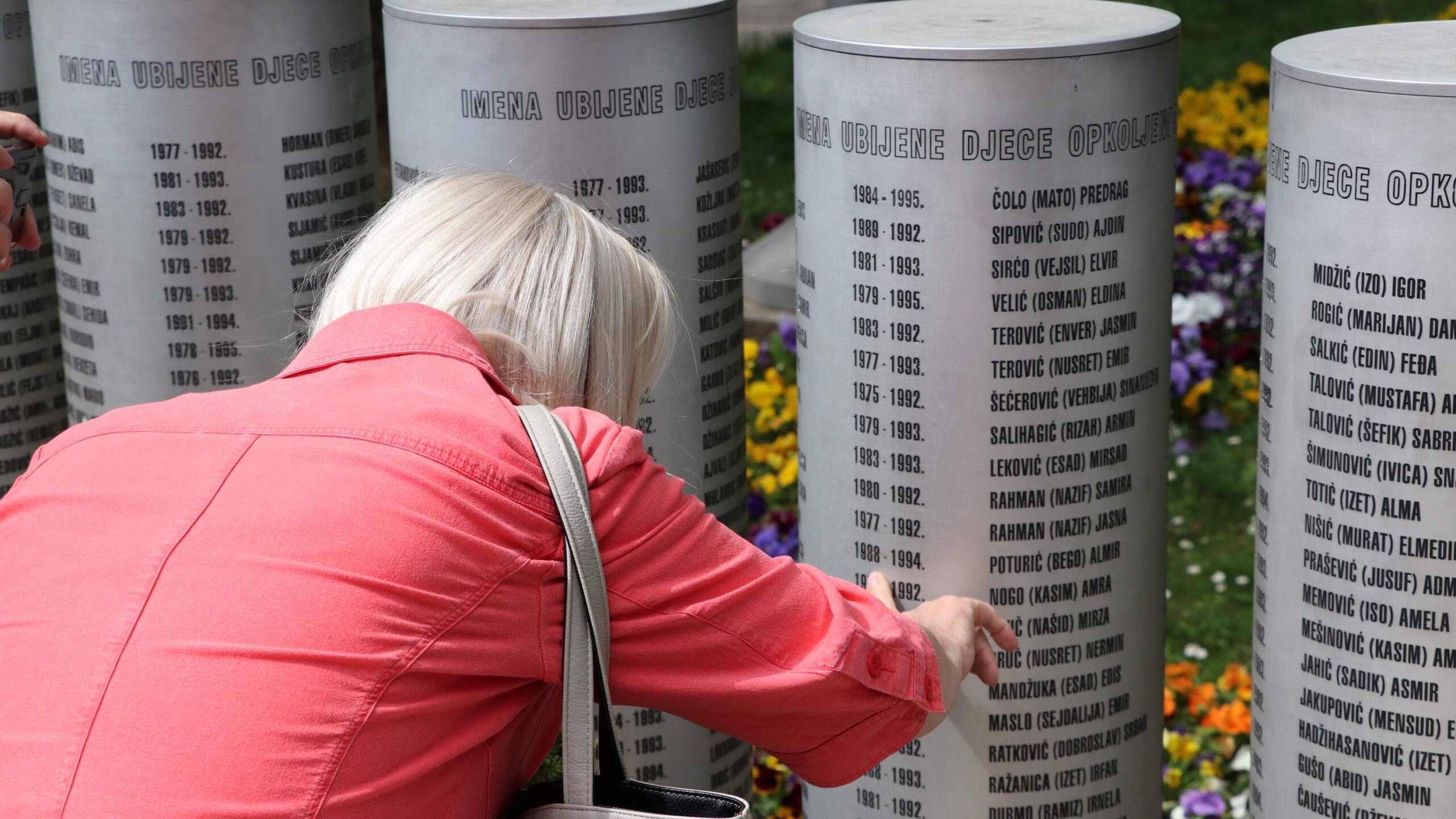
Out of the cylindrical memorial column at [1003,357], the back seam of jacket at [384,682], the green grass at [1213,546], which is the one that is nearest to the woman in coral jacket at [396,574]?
the back seam of jacket at [384,682]

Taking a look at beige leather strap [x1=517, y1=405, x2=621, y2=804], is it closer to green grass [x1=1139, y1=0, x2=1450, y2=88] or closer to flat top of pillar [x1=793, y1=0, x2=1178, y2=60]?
flat top of pillar [x1=793, y1=0, x2=1178, y2=60]

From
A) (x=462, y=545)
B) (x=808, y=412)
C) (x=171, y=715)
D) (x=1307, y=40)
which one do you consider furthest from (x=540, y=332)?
(x=1307, y=40)

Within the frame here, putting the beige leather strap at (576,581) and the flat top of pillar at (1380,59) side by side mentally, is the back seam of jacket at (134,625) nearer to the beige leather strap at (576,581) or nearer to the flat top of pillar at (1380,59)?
the beige leather strap at (576,581)

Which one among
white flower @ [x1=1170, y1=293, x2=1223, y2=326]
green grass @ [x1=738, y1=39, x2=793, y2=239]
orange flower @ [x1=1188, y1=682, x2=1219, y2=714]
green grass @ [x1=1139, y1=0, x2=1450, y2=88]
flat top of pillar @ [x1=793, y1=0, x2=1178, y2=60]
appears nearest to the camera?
flat top of pillar @ [x1=793, y1=0, x2=1178, y2=60]

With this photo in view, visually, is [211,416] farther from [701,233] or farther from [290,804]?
[701,233]

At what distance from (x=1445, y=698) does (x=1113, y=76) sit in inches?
43.3

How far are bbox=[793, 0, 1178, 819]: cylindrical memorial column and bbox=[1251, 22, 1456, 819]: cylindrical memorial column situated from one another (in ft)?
0.76

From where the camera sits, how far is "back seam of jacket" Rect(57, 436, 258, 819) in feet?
5.54

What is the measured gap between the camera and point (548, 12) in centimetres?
293

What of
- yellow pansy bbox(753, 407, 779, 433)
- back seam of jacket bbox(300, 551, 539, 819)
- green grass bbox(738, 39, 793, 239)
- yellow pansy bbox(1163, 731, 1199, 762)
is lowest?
yellow pansy bbox(1163, 731, 1199, 762)

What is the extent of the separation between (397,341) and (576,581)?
15.0 inches

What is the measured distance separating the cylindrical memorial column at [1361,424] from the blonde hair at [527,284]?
3.36ft

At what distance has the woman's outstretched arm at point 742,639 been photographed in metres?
1.90

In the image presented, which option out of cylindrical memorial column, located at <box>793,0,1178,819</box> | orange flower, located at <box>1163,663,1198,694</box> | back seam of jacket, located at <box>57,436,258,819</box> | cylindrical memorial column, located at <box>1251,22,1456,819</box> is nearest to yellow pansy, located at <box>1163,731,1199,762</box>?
orange flower, located at <box>1163,663,1198,694</box>
